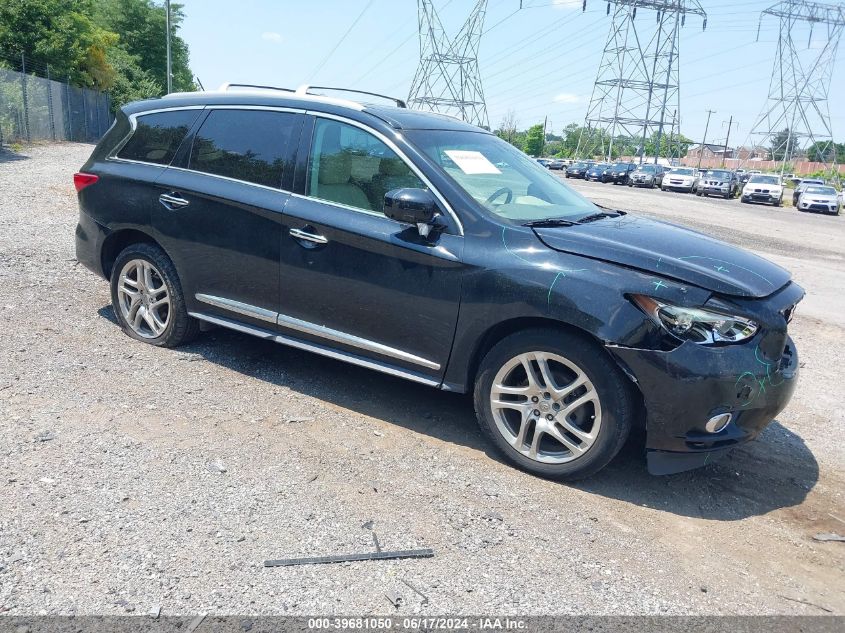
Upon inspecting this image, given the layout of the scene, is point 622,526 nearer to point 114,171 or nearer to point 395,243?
point 395,243

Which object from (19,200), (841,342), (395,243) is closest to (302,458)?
(395,243)

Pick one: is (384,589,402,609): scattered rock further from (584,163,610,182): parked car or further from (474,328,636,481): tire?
(584,163,610,182): parked car

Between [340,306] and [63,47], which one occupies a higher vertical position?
[63,47]

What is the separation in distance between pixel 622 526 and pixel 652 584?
18.2 inches

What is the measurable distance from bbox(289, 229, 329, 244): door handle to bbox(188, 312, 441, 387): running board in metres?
0.66

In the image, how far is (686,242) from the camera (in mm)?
4113

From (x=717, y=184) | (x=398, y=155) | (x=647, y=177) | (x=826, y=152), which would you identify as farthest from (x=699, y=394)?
(x=826, y=152)

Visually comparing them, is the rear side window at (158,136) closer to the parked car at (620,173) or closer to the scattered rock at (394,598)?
the scattered rock at (394,598)

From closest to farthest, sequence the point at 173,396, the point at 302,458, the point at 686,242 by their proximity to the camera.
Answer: the point at 302,458 → the point at 686,242 → the point at 173,396

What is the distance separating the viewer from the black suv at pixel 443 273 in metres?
3.51

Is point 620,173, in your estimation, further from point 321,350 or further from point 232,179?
point 321,350

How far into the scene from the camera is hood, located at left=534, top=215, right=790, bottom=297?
3562mm

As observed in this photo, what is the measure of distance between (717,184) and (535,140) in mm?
88244

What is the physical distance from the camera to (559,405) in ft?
12.1
